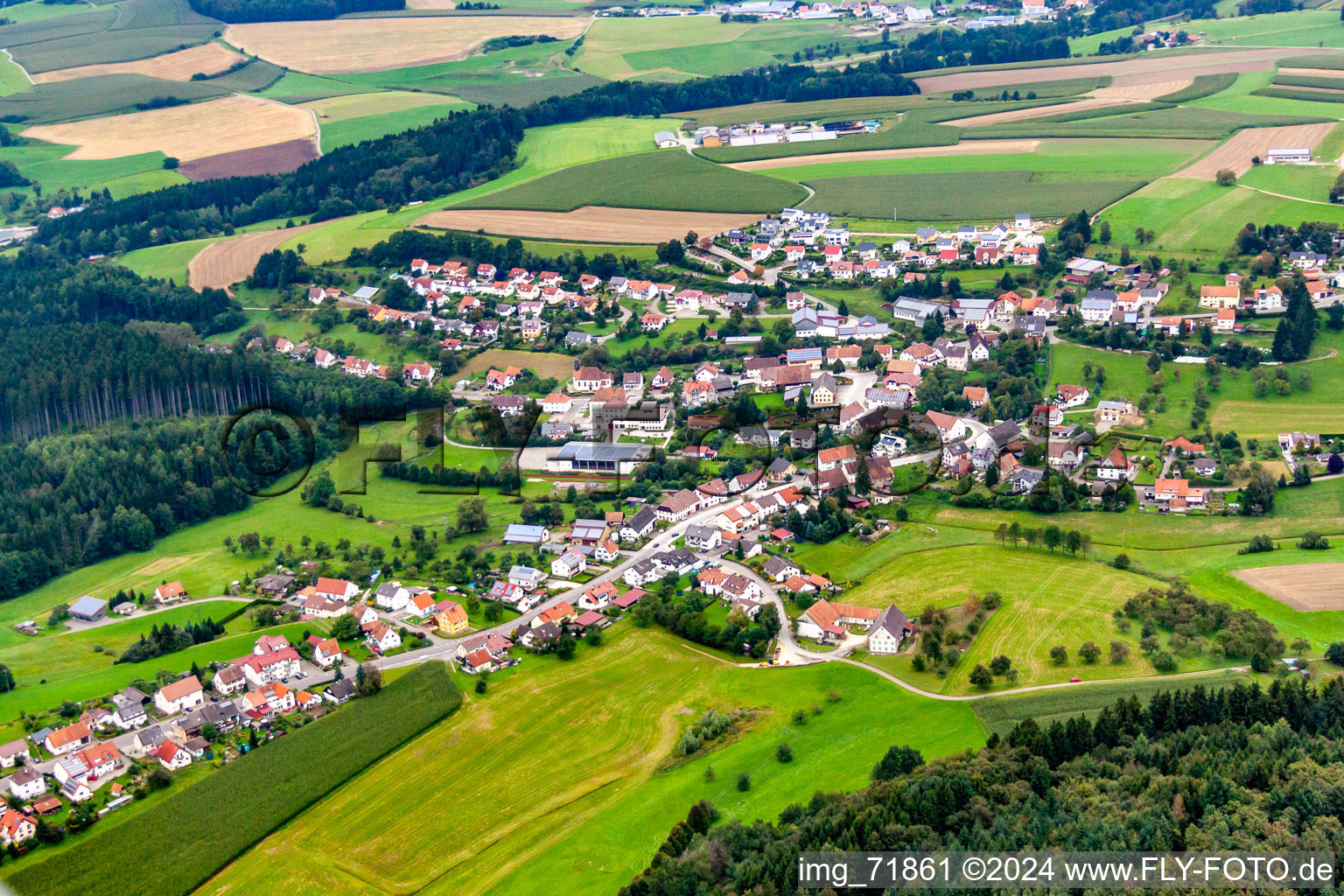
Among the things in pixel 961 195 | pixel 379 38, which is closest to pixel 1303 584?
pixel 961 195

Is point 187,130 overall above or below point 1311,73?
below

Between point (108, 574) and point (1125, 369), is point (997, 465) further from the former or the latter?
point (108, 574)

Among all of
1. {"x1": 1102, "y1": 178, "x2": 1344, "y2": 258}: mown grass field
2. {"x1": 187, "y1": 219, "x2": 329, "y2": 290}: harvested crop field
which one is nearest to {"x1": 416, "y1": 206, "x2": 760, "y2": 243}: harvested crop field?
{"x1": 187, "y1": 219, "x2": 329, "y2": 290}: harvested crop field

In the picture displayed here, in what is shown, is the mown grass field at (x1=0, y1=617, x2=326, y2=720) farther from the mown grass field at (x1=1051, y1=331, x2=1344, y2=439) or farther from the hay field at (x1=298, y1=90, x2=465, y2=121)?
the hay field at (x1=298, y1=90, x2=465, y2=121)

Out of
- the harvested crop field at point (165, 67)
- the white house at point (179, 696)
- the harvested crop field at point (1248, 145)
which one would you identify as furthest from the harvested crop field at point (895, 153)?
the white house at point (179, 696)

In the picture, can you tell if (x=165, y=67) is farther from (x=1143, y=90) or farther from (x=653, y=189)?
(x=1143, y=90)

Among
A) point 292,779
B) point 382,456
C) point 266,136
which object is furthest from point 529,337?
point 266,136
